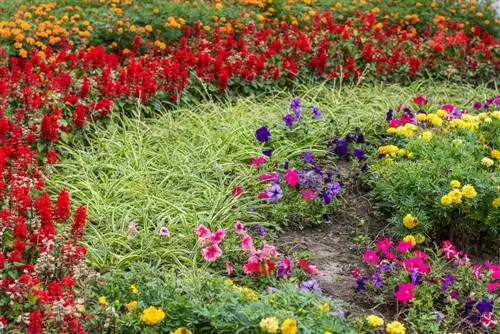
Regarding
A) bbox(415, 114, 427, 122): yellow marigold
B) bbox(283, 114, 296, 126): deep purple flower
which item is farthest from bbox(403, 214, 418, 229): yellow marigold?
bbox(283, 114, 296, 126): deep purple flower

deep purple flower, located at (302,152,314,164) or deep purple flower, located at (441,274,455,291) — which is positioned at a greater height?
deep purple flower, located at (302,152,314,164)

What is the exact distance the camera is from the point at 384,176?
4.79m

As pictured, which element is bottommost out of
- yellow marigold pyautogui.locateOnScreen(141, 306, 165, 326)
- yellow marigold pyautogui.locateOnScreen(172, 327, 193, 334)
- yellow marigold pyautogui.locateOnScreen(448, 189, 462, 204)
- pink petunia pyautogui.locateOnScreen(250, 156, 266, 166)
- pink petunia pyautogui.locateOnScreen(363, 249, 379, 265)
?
pink petunia pyautogui.locateOnScreen(363, 249, 379, 265)

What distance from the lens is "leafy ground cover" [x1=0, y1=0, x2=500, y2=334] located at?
343cm

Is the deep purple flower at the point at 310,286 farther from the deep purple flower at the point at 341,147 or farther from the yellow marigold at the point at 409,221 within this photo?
the deep purple flower at the point at 341,147

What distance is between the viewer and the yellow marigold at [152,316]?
3062 mm

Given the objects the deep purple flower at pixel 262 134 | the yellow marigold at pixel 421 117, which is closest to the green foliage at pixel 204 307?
the deep purple flower at pixel 262 134

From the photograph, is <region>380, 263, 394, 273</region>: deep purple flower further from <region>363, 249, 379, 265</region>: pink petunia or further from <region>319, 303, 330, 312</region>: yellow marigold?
<region>319, 303, 330, 312</region>: yellow marigold

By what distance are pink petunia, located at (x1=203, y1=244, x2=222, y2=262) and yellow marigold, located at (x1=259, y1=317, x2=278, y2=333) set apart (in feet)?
3.04

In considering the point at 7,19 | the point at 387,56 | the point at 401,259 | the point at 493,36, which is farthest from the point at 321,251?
the point at 493,36

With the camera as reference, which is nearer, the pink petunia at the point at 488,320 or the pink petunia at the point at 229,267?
the pink petunia at the point at 488,320

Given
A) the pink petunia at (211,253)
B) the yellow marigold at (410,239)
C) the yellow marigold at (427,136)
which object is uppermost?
the yellow marigold at (427,136)

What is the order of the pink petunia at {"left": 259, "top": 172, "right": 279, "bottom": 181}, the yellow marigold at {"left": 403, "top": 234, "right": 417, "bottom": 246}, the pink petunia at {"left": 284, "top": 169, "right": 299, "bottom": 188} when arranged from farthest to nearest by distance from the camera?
the pink petunia at {"left": 259, "top": 172, "right": 279, "bottom": 181} → the pink petunia at {"left": 284, "top": 169, "right": 299, "bottom": 188} → the yellow marigold at {"left": 403, "top": 234, "right": 417, "bottom": 246}

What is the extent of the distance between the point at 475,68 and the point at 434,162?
3.39 m
